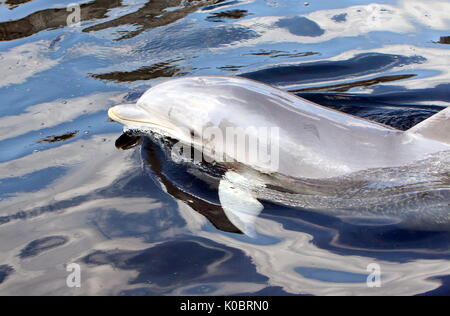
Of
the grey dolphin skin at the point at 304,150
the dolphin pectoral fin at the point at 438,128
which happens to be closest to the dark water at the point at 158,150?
the grey dolphin skin at the point at 304,150

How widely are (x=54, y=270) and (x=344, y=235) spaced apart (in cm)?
230

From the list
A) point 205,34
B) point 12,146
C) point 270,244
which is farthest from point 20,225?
point 205,34

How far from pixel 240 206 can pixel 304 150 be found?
0.80m

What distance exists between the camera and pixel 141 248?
4.45 metres

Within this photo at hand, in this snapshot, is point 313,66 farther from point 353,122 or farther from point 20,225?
point 20,225

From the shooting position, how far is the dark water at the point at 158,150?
13.6ft

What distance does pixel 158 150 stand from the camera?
5.86 metres

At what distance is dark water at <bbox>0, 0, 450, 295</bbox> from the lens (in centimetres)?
414
